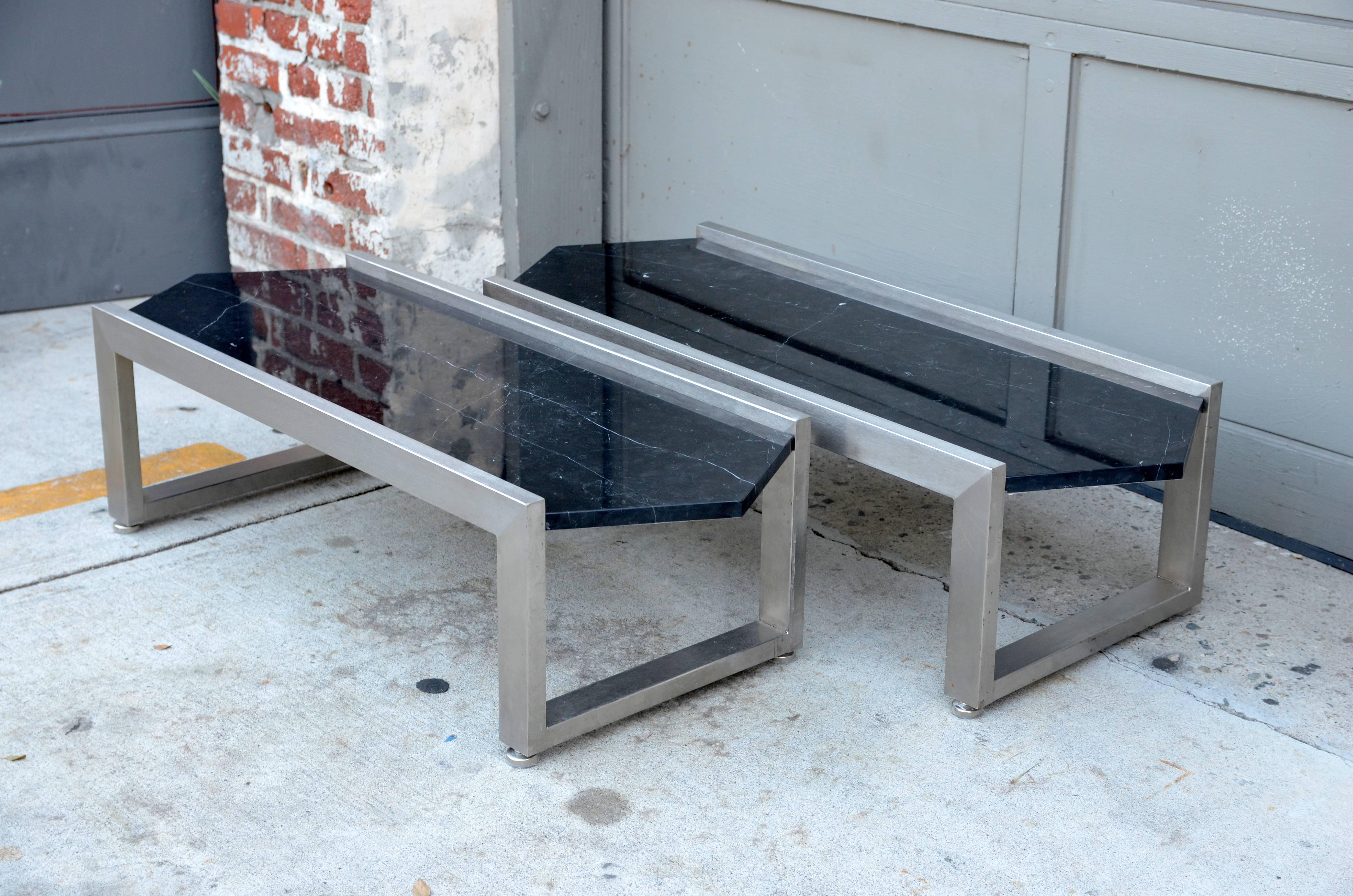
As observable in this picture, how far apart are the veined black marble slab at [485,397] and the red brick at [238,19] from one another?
3.89ft

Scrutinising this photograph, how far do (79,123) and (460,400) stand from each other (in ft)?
7.22

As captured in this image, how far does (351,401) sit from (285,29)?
1822 millimetres

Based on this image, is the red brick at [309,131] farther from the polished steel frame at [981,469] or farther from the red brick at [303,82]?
the polished steel frame at [981,469]

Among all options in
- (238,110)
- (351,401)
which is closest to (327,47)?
(238,110)

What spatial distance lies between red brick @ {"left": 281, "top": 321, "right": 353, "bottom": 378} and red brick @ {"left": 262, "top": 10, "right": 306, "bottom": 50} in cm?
136

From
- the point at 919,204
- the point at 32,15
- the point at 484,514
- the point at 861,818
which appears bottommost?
the point at 861,818

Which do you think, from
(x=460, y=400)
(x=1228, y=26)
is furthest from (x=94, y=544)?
(x=1228, y=26)

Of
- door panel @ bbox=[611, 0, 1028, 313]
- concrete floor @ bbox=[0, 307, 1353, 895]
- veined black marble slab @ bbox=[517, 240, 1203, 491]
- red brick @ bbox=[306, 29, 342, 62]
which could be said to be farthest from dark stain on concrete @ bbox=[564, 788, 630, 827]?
red brick @ bbox=[306, 29, 342, 62]

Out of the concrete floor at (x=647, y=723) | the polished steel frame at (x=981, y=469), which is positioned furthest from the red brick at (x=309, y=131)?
the concrete floor at (x=647, y=723)

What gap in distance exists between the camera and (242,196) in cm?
414

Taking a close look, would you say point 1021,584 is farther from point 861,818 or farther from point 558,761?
point 558,761

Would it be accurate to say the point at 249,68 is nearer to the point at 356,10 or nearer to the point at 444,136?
the point at 356,10

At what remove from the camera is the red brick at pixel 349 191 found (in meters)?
3.69

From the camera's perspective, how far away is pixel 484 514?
6.57ft
